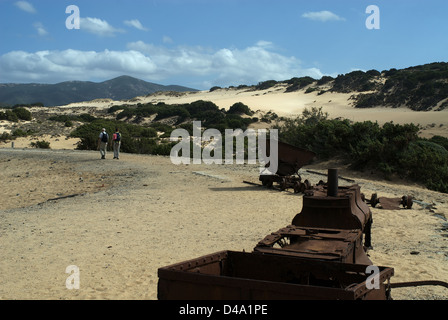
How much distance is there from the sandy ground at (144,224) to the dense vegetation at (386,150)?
29.4 inches

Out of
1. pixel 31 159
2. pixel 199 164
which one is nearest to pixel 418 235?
pixel 199 164

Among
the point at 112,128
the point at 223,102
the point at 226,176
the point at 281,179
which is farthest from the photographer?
the point at 223,102

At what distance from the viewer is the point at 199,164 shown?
67.8 ft

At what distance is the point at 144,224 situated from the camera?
31.7ft

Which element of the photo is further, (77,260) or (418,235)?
(418,235)

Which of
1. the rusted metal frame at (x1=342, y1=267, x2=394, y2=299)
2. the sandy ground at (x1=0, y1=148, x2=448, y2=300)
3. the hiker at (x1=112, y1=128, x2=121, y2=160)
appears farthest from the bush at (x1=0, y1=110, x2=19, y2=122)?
the rusted metal frame at (x1=342, y1=267, x2=394, y2=299)

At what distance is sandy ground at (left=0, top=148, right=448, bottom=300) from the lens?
640 cm

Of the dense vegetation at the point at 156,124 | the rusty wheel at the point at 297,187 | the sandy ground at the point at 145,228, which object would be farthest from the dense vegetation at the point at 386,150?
the dense vegetation at the point at 156,124

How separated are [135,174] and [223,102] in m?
54.6

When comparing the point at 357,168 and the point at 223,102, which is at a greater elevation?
the point at 223,102

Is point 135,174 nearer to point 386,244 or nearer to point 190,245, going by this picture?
point 190,245

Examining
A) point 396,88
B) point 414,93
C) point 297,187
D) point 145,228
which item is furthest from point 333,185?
point 396,88

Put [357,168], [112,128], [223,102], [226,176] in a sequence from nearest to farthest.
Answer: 1. [226,176]
2. [357,168]
3. [112,128]
4. [223,102]
